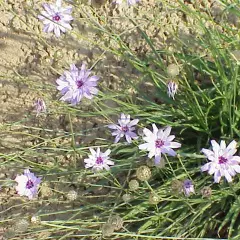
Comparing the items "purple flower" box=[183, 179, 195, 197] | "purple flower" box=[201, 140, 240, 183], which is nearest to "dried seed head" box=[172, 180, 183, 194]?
"purple flower" box=[183, 179, 195, 197]

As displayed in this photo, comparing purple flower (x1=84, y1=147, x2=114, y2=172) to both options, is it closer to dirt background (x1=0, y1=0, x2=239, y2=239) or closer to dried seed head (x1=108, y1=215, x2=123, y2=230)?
dried seed head (x1=108, y1=215, x2=123, y2=230)

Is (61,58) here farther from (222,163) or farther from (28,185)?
(222,163)

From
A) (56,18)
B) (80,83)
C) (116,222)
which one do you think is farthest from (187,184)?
(56,18)

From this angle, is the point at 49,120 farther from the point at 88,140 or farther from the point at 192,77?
the point at 192,77

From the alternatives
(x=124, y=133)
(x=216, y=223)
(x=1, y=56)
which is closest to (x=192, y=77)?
(x=124, y=133)

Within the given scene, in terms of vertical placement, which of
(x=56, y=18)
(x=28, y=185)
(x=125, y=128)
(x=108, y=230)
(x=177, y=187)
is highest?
(x=56, y=18)

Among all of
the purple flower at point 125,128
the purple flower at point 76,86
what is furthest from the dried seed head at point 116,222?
the purple flower at point 76,86
